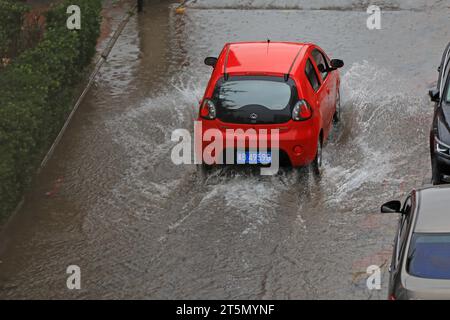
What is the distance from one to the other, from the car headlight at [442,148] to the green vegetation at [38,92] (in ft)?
16.7

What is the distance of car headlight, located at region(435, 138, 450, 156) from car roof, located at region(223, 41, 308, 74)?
2254 millimetres

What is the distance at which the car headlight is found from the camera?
12.2 metres

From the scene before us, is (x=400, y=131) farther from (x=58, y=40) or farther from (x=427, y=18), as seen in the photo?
(x=427, y=18)

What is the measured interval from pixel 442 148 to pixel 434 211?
10.8ft

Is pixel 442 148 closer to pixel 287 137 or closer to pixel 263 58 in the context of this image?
pixel 287 137

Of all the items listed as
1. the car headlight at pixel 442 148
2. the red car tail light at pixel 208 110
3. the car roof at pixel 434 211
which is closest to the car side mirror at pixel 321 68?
the red car tail light at pixel 208 110

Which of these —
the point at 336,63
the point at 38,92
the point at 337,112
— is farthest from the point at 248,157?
the point at 337,112

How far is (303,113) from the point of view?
13141 millimetres

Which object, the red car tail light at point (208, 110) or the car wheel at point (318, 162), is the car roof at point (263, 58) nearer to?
the red car tail light at point (208, 110)

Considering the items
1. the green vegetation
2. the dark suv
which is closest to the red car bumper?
the dark suv

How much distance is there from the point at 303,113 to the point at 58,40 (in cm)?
482

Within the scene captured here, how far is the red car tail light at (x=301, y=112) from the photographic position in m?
13.1

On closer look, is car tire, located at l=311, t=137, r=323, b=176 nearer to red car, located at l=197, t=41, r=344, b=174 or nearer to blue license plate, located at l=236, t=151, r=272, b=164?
red car, located at l=197, t=41, r=344, b=174

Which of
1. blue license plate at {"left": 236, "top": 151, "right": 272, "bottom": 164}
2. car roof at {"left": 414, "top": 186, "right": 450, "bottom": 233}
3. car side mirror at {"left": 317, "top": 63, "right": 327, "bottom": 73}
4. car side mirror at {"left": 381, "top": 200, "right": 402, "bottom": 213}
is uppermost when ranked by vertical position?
car side mirror at {"left": 317, "top": 63, "right": 327, "bottom": 73}
